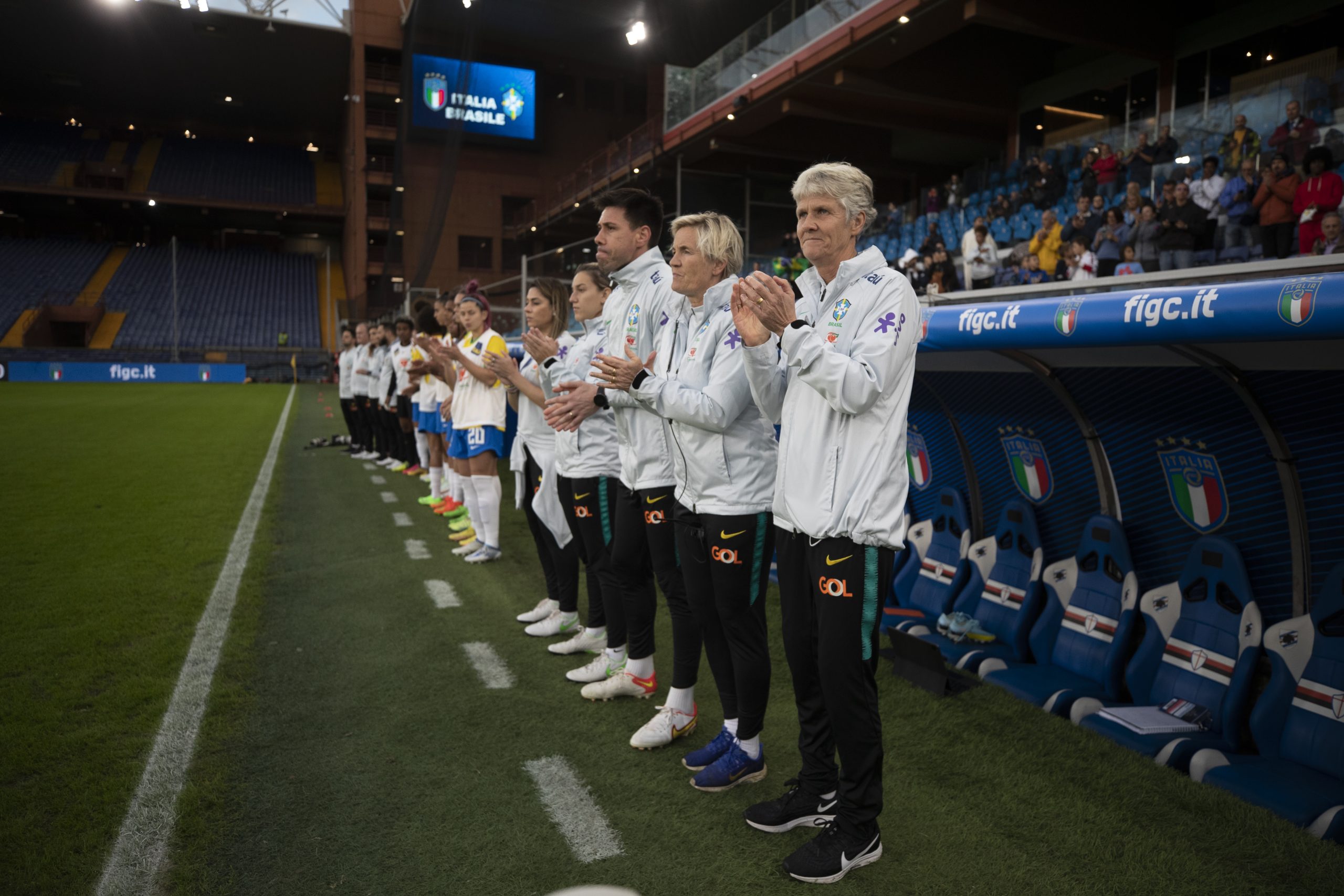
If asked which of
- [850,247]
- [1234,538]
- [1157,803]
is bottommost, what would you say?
[1157,803]

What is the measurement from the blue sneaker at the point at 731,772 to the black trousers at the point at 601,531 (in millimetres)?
1038

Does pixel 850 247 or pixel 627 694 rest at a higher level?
pixel 850 247

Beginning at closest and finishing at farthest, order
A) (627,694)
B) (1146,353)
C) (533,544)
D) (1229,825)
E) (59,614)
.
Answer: (1229,825) < (1146,353) < (627,694) < (59,614) < (533,544)

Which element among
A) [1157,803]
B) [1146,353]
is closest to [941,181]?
[1146,353]

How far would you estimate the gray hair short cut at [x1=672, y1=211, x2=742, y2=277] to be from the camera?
123 inches

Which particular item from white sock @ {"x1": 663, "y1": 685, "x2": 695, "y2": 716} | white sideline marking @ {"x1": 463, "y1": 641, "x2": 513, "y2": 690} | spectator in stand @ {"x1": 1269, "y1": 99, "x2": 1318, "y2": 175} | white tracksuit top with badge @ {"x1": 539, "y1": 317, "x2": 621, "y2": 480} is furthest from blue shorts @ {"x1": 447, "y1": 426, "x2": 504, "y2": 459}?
spectator in stand @ {"x1": 1269, "y1": 99, "x2": 1318, "y2": 175}

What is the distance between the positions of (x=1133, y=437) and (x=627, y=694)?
9.66 feet

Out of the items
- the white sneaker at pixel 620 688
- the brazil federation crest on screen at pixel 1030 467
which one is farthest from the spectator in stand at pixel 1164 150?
the white sneaker at pixel 620 688

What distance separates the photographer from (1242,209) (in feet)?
27.9

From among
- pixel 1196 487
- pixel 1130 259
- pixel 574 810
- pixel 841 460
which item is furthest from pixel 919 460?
pixel 1130 259

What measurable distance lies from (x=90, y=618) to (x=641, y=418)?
3.91 metres

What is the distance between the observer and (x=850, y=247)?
2646mm

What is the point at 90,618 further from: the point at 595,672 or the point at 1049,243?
the point at 1049,243

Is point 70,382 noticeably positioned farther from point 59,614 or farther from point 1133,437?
point 1133,437
